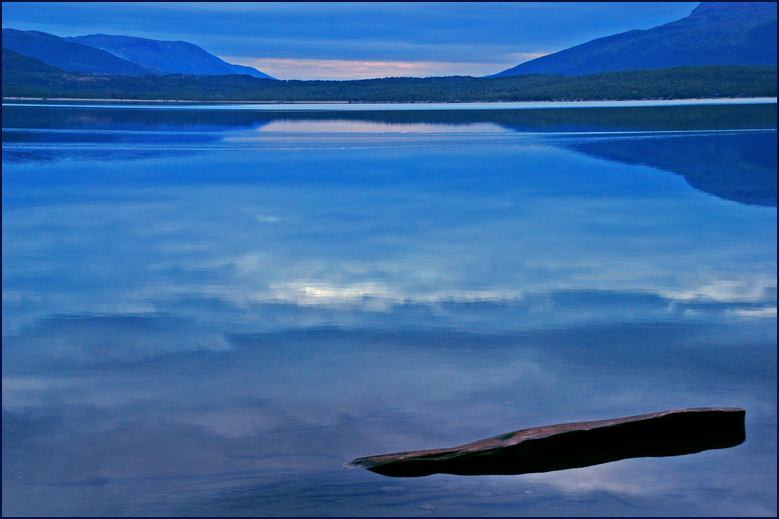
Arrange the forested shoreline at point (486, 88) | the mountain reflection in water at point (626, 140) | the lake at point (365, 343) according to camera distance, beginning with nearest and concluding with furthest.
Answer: the lake at point (365, 343) → the mountain reflection in water at point (626, 140) → the forested shoreline at point (486, 88)

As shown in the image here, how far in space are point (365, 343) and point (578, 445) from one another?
305 cm

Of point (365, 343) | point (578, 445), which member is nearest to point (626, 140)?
point (365, 343)

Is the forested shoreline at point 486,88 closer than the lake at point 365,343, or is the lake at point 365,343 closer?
the lake at point 365,343

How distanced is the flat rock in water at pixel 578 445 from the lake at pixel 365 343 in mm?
109

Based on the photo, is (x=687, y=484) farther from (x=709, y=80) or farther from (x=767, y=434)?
(x=709, y=80)

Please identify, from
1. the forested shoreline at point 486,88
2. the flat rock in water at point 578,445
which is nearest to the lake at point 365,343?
the flat rock in water at point 578,445

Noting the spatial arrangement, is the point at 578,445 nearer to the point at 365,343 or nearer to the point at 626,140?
the point at 365,343

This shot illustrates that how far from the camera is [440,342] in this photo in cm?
848

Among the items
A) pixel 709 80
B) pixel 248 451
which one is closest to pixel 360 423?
pixel 248 451

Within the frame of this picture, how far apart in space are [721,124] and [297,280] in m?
41.5

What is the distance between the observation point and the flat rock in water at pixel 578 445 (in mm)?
5859

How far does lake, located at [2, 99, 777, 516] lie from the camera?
579cm

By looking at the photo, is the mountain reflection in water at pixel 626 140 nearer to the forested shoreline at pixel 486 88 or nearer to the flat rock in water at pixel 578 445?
the flat rock in water at pixel 578 445

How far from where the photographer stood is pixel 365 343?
850 cm
